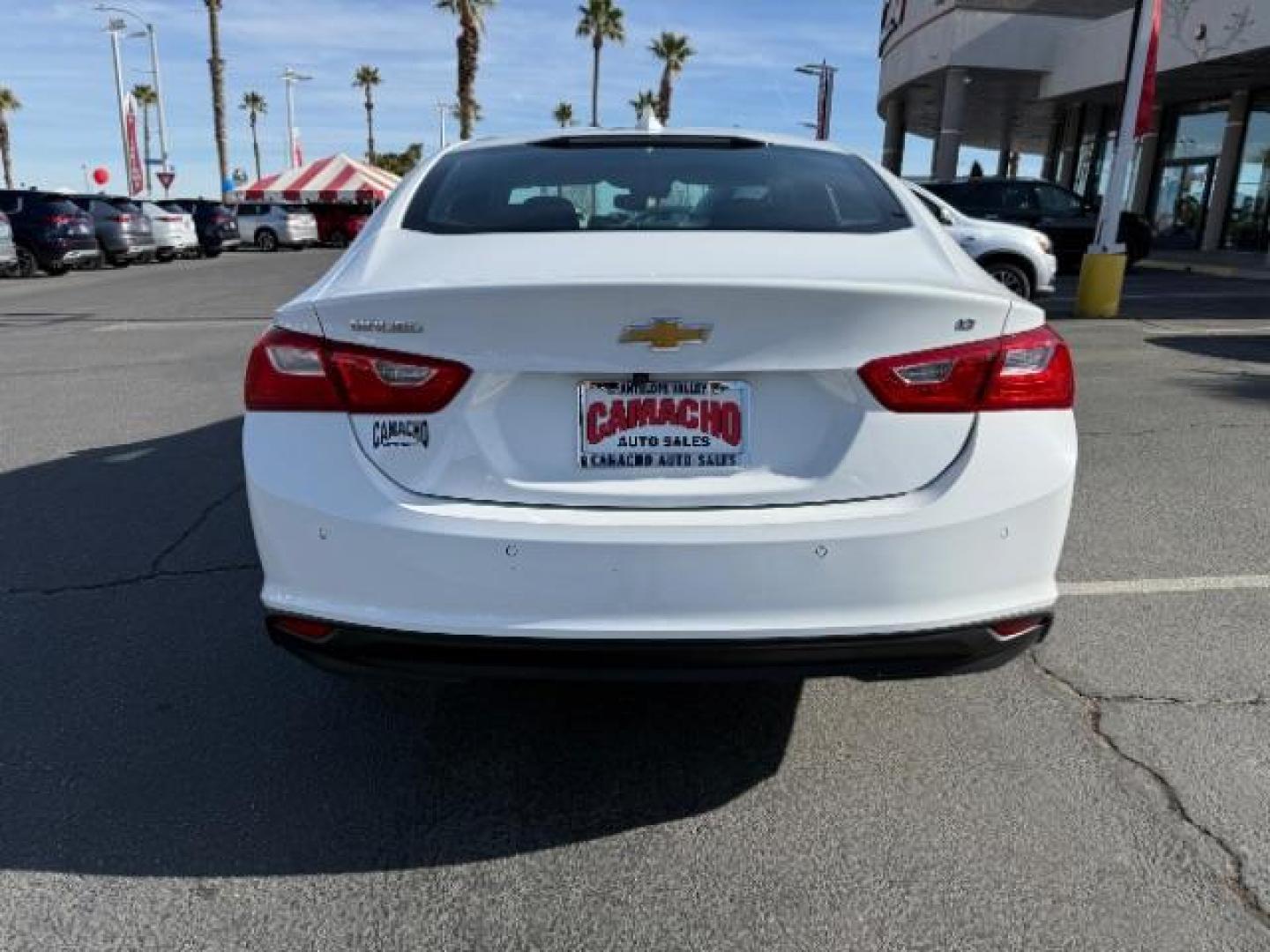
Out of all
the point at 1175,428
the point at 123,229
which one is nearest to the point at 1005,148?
the point at 123,229

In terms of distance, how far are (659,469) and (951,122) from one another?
1132 inches

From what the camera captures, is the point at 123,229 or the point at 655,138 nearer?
the point at 655,138

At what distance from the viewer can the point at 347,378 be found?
7.07 ft

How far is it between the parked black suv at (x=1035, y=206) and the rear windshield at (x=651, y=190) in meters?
14.6

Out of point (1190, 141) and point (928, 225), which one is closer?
point (928, 225)

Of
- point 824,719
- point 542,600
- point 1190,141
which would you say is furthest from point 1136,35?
point 1190,141

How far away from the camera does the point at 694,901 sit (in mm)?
2131

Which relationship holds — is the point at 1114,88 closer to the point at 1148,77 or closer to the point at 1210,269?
the point at 1210,269

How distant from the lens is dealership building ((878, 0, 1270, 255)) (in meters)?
20.9

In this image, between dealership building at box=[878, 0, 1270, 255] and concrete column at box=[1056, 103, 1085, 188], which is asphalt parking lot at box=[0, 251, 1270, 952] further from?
concrete column at box=[1056, 103, 1085, 188]

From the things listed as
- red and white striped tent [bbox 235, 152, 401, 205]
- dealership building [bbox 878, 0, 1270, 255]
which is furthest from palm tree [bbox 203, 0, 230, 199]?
dealership building [bbox 878, 0, 1270, 255]

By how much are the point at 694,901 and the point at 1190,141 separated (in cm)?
2935

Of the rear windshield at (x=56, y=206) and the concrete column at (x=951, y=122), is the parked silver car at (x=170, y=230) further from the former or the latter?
the concrete column at (x=951, y=122)

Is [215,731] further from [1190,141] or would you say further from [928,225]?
[1190,141]
